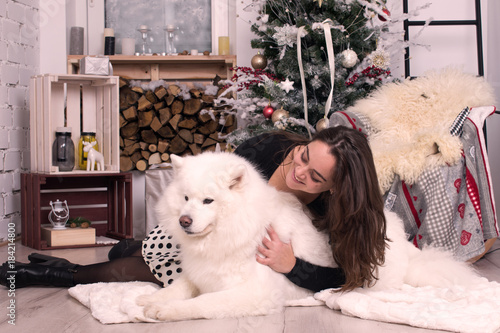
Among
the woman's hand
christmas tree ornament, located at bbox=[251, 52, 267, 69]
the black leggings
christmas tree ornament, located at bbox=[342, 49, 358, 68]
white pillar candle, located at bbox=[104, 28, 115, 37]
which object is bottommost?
the black leggings

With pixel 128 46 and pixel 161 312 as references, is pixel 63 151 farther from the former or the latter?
pixel 161 312

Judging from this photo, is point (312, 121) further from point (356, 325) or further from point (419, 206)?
point (356, 325)

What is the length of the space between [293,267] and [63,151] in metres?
2.52

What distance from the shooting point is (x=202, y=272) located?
5.98 feet

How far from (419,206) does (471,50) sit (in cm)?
242

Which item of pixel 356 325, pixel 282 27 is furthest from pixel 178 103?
pixel 356 325

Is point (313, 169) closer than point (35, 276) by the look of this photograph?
Yes

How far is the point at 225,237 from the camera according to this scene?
69.1 inches

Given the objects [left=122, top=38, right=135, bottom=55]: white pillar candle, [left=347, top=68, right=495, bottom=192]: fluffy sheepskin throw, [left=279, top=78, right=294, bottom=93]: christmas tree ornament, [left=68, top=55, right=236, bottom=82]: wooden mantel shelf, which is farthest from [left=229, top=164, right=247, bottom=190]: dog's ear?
[left=122, top=38, right=135, bottom=55]: white pillar candle

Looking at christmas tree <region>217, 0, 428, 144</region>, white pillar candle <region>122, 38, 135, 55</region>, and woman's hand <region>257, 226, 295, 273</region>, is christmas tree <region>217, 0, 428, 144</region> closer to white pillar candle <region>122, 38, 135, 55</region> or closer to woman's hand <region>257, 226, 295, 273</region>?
white pillar candle <region>122, 38, 135, 55</region>

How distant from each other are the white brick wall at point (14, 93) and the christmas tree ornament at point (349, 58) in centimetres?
251

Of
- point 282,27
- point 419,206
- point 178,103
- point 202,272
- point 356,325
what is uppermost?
point 282,27

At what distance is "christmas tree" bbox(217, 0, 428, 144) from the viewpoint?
3506mm

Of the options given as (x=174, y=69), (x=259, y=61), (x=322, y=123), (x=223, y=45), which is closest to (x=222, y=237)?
(x=322, y=123)
